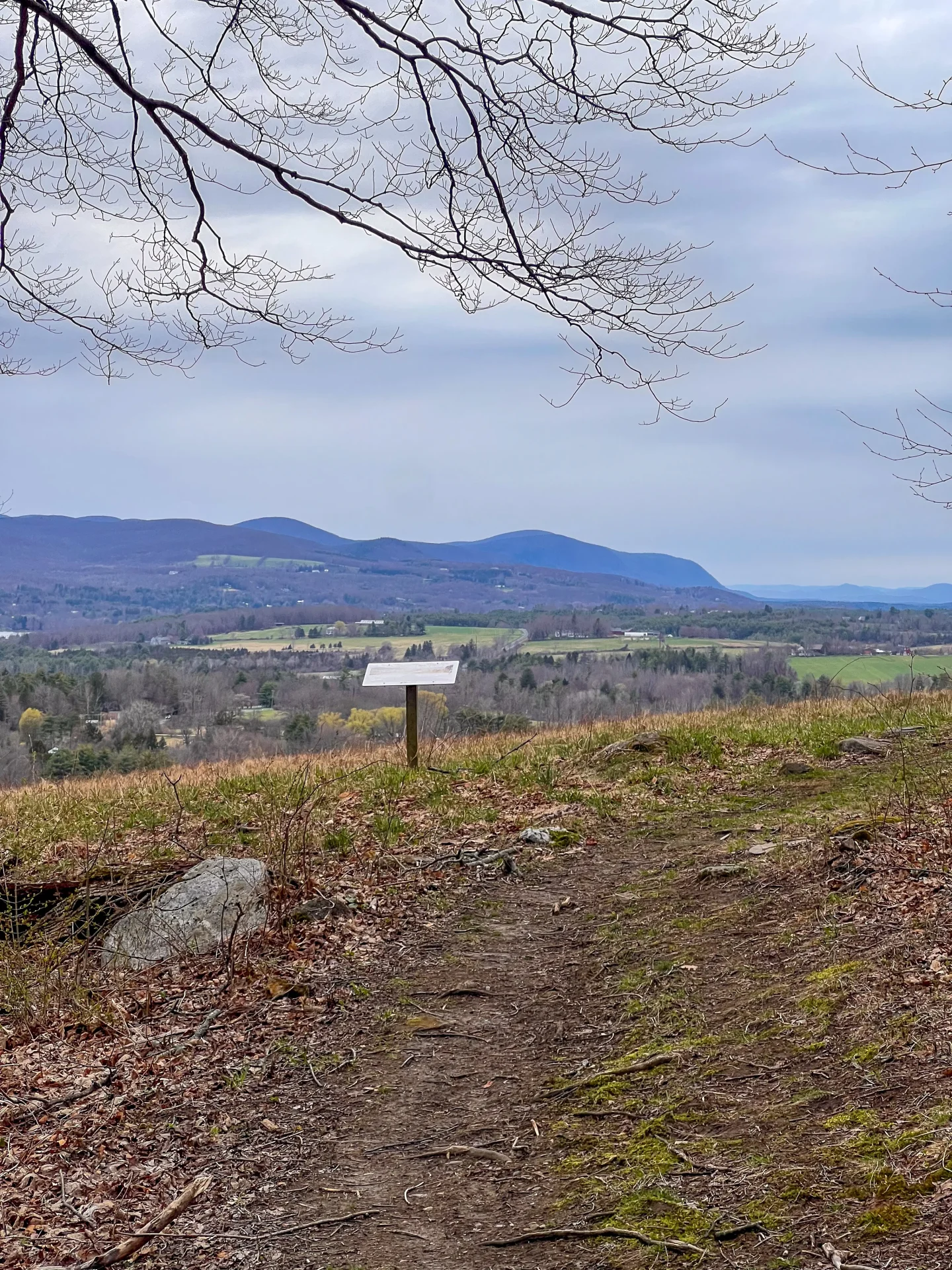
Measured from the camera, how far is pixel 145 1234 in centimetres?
372

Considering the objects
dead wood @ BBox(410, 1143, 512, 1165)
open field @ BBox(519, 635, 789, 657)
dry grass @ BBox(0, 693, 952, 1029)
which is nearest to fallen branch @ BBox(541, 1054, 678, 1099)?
dead wood @ BBox(410, 1143, 512, 1165)

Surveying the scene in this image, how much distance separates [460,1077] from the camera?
4.84 meters

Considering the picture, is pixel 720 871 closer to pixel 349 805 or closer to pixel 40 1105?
pixel 349 805

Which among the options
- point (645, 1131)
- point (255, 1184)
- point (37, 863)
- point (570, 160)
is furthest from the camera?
point (37, 863)

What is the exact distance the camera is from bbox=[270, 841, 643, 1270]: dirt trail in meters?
3.62

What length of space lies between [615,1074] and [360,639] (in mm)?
84492

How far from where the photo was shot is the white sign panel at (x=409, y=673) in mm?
10891

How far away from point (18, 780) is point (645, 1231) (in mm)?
12435

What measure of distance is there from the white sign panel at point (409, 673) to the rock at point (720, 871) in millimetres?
4298

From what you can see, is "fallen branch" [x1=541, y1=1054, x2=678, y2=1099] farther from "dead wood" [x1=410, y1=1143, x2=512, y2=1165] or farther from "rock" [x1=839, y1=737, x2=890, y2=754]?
"rock" [x1=839, y1=737, x2=890, y2=754]

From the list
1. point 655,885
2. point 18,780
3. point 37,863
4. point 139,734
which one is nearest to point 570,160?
point 655,885

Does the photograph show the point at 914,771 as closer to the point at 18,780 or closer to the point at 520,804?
the point at 520,804

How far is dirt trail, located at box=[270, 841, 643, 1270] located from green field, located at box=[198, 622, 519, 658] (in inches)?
2429

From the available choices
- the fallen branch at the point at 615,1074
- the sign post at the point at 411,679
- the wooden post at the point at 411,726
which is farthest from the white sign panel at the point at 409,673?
the fallen branch at the point at 615,1074
